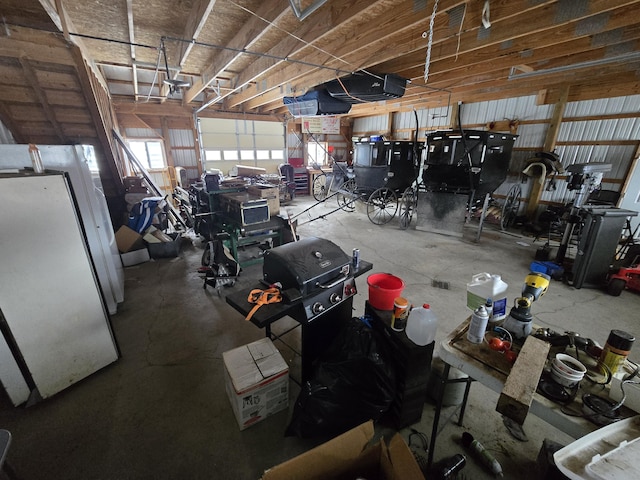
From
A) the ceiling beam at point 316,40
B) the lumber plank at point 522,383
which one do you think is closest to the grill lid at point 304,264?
the lumber plank at point 522,383

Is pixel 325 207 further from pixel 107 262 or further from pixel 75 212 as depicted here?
pixel 75 212

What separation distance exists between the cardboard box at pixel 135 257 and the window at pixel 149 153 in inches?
182

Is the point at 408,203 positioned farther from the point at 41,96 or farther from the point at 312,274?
the point at 41,96

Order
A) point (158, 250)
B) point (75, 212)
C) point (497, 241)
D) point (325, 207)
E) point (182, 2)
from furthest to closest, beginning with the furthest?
1. point (325, 207)
2. point (497, 241)
3. point (158, 250)
4. point (182, 2)
5. point (75, 212)

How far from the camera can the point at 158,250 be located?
385cm

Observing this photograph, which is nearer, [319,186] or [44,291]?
[44,291]

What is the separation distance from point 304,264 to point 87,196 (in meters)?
2.10

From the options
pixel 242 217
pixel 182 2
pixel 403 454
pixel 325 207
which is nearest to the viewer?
pixel 403 454

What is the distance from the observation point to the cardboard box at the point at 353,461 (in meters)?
0.78

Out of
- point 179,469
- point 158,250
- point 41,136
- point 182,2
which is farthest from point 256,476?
point 41,136

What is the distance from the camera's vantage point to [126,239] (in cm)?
362

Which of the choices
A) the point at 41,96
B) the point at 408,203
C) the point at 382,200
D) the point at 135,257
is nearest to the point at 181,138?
the point at 41,96

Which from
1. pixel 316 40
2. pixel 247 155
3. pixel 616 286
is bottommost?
pixel 616 286

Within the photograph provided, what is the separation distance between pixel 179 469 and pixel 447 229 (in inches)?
200
